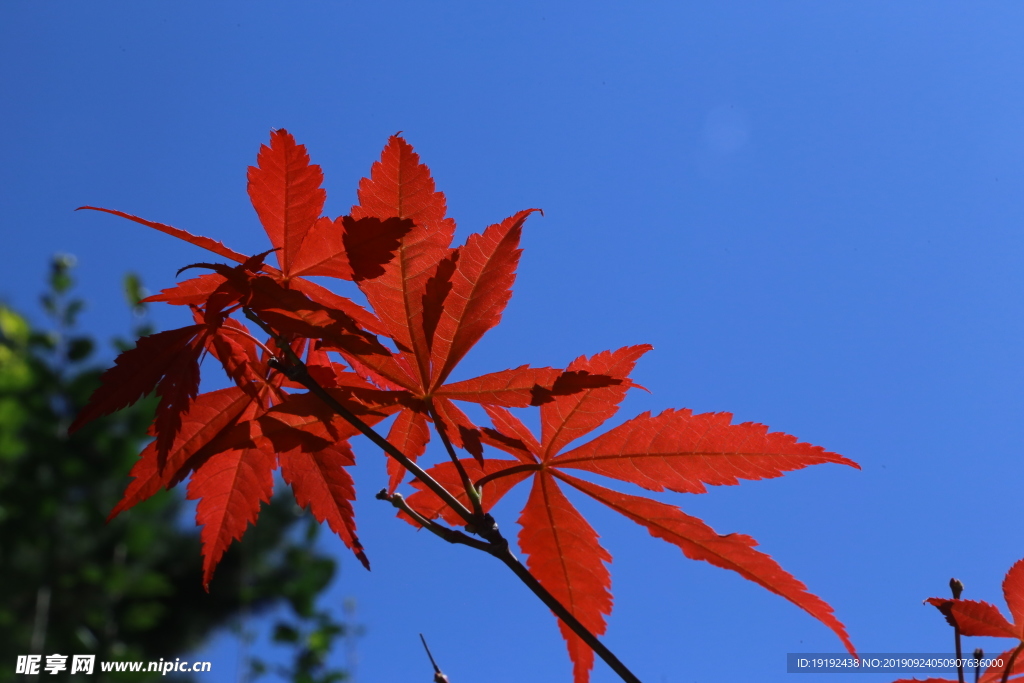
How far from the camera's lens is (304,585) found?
304 inches

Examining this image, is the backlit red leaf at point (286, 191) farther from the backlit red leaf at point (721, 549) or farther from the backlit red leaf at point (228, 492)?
the backlit red leaf at point (721, 549)

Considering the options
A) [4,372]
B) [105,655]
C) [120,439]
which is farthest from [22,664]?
[4,372]

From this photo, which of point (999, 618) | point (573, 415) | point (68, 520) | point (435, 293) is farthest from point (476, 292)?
point (68, 520)

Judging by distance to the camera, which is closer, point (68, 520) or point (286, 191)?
point (286, 191)

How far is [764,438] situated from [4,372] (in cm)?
795

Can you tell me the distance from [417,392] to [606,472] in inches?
9.7

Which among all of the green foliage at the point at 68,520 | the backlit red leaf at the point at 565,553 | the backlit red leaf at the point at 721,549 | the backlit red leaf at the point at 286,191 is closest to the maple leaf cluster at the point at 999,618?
the backlit red leaf at the point at 721,549

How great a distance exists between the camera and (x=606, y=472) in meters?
0.78

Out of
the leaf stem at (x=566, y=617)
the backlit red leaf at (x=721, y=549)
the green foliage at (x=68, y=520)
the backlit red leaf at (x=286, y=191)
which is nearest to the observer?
the leaf stem at (x=566, y=617)

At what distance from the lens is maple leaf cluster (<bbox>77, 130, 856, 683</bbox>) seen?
2.18 feet

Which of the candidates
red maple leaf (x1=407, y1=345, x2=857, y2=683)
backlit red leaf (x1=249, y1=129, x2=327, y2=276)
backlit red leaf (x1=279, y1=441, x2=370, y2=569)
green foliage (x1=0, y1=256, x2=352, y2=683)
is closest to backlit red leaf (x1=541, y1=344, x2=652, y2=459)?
red maple leaf (x1=407, y1=345, x2=857, y2=683)

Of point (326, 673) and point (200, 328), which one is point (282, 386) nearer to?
point (200, 328)

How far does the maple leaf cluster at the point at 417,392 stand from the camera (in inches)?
26.1

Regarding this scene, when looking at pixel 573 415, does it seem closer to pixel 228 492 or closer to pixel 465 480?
pixel 465 480
